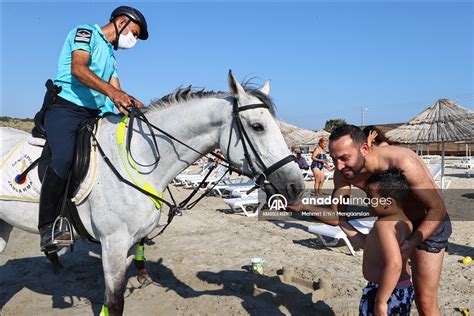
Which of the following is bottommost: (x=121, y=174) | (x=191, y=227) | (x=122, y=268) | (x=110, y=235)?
(x=191, y=227)

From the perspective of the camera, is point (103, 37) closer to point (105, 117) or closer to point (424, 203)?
point (105, 117)

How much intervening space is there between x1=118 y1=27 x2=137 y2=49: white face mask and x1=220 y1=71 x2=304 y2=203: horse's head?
133 centimetres

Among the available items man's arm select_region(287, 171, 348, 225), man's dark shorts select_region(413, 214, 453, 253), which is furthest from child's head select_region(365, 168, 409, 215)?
man's arm select_region(287, 171, 348, 225)

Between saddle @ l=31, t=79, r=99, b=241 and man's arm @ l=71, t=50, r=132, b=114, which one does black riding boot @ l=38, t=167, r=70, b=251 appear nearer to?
saddle @ l=31, t=79, r=99, b=241

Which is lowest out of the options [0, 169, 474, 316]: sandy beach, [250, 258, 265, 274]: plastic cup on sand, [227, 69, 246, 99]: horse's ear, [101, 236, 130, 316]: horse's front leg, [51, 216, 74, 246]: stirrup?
[0, 169, 474, 316]: sandy beach

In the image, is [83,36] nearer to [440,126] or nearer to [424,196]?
[424,196]

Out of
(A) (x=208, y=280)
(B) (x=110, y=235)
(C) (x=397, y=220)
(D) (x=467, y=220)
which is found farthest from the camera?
(D) (x=467, y=220)

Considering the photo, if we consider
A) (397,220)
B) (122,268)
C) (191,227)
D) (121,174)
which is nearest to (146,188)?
(121,174)

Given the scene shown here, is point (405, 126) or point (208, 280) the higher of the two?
point (405, 126)

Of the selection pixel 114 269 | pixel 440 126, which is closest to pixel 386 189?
pixel 114 269

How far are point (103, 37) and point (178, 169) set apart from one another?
149 centimetres

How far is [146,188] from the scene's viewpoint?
3541 mm

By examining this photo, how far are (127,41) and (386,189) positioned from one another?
290 cm

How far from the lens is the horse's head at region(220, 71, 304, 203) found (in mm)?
3258
